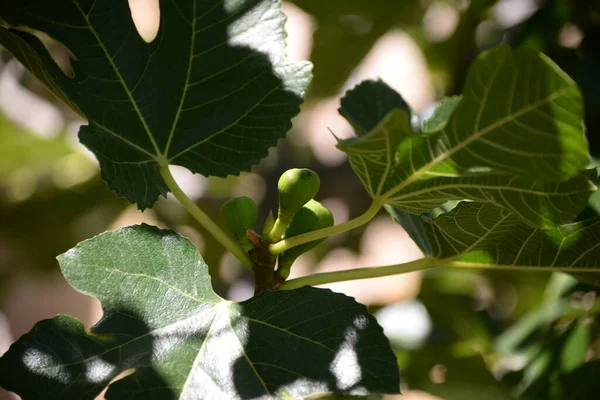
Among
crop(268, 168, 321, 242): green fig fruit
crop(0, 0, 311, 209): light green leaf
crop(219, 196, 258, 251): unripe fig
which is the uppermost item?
crop(0, 0, 311, 209): light green leaf

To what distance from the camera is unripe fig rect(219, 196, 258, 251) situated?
0.75 m

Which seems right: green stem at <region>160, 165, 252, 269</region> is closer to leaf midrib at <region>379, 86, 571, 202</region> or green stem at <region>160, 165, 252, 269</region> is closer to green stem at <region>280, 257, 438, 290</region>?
green stem at <region>280, 257, 438, 290</region>

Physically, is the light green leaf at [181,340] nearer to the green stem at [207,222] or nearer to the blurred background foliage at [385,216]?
the green stem at [207,222]

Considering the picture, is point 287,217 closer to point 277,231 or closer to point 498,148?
point 277,231

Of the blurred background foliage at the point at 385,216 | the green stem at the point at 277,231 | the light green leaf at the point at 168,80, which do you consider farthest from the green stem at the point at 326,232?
the blurred background foliage at the point at 385,216

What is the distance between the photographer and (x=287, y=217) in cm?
72

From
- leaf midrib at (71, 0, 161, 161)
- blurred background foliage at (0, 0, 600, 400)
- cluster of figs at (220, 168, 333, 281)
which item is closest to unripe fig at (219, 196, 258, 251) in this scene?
cluster of figs at (220, 168, 333, 281)

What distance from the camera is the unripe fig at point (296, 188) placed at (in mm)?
689

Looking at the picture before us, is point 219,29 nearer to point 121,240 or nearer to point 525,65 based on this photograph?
point 121,240

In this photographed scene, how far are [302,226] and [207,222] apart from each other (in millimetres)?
112

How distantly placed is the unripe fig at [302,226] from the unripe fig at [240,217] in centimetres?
5

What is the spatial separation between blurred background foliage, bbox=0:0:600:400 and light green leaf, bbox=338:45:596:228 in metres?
0.51

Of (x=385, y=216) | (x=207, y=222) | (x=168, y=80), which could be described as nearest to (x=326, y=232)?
(x=207, y=222)

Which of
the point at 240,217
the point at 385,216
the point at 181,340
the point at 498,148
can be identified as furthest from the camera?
the point at 385,216
